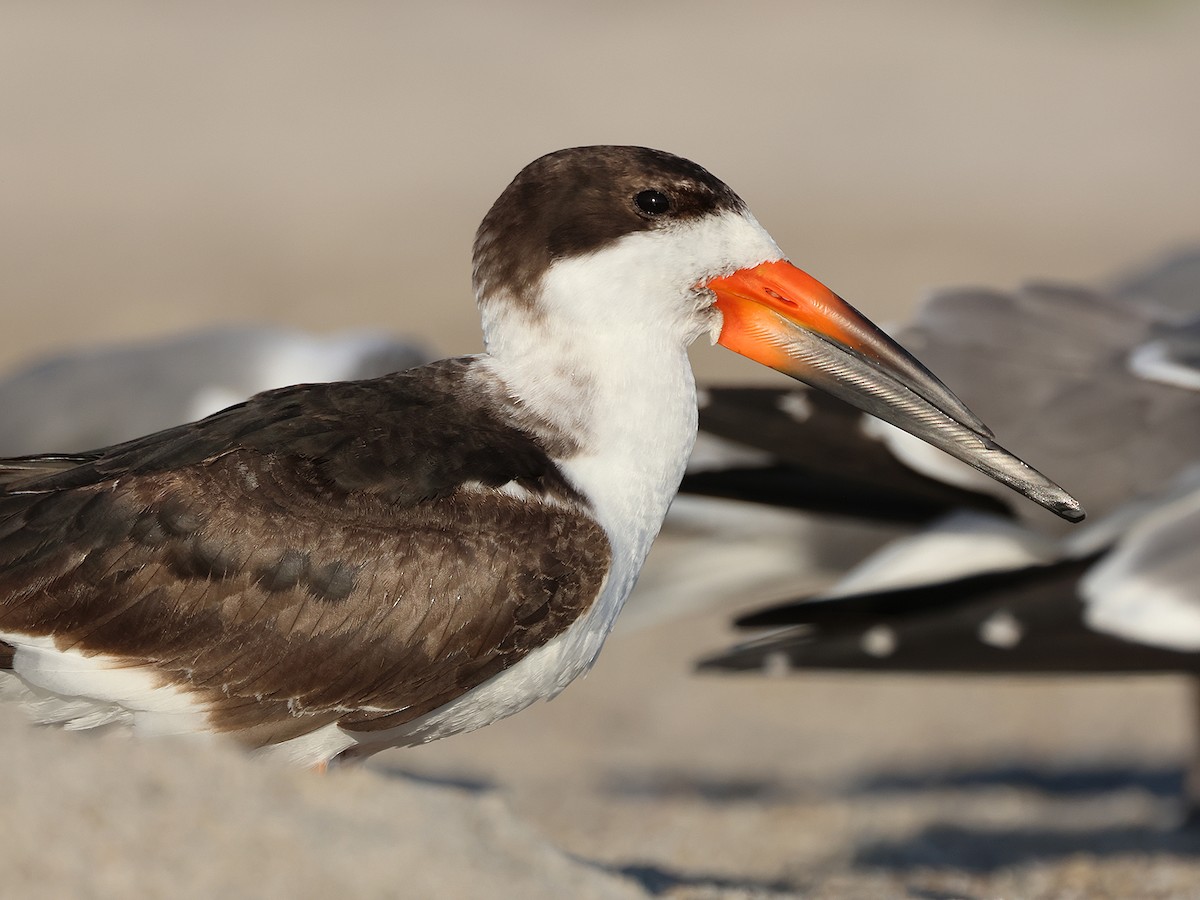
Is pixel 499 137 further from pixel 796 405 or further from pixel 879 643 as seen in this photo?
pixel 879 643

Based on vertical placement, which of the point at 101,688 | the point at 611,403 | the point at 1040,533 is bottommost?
the point at 1040,533

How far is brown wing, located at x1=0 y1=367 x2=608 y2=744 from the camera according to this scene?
2.72 metres

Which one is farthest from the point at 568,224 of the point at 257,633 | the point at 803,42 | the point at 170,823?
the point at 803,42

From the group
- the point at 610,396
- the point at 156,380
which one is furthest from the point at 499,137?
the point at 610,396

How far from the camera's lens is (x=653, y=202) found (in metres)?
2.99

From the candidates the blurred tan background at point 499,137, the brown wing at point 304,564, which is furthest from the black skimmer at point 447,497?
the blurred tan background at point 499,137

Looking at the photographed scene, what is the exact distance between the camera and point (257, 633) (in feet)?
9.01

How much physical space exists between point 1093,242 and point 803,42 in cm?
1388

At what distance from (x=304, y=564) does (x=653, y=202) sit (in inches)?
35.0

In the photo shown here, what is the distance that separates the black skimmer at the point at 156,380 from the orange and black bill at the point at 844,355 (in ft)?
12.4

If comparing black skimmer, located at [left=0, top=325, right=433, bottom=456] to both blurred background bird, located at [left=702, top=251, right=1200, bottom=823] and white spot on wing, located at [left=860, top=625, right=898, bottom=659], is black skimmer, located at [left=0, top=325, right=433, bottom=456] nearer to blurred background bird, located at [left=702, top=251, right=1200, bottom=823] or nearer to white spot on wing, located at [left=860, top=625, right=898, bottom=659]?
blurred background bird, located at [left=702, top=251, right=1200, bottom=823]

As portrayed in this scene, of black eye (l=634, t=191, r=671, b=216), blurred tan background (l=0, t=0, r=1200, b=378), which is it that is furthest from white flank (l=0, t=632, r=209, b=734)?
blurred tan background (l=0, t=0, r=1200, b=378)

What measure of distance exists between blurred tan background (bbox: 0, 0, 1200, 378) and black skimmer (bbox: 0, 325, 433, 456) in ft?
11.0

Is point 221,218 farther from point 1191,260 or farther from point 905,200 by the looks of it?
point 1191,260
